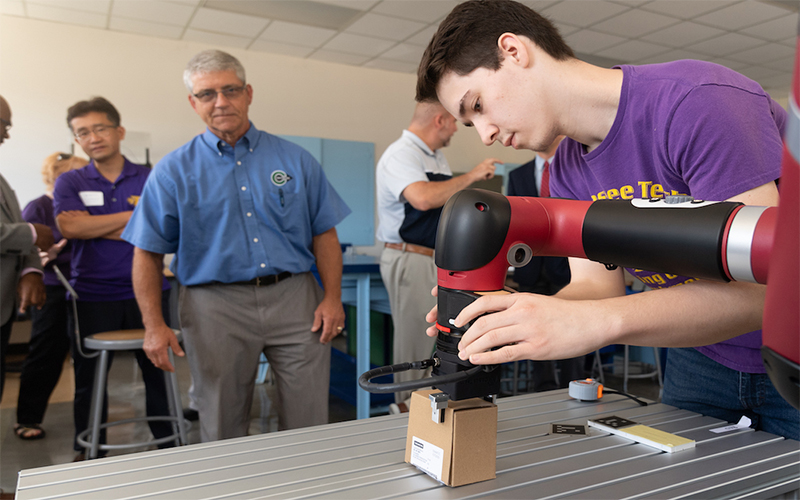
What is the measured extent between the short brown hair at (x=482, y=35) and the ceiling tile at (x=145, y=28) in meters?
5.26

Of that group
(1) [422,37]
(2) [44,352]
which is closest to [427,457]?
(2) [44,352]

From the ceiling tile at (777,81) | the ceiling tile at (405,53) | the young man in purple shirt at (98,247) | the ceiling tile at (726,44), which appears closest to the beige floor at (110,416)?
the young man in purple shirt at (98,247)

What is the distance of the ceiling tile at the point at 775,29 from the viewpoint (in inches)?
201

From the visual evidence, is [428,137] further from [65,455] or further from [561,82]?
[65,455]

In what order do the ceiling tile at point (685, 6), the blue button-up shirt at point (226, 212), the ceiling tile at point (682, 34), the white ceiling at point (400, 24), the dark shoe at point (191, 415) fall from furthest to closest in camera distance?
the ceiling tile at point (682, 34) < the white ceiling at point (400, 24) < the ceiling tile at point (685, 6) < the dark shoe at point (191, 415) < the blue button-up shirt at point (226, 212)

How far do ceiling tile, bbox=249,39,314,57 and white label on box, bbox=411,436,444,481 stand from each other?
19.0 feet

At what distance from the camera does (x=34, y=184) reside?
5.19m

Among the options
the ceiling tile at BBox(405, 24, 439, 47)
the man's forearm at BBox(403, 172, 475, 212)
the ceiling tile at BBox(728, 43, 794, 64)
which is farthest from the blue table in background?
the ceiling tile at BBox(728, 43, 794, 64)

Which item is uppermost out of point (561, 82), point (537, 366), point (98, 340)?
point (561, 82)

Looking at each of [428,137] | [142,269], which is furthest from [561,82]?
[428,137]

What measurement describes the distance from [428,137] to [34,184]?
433 centimetres

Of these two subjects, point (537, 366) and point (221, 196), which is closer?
point (221, 196)

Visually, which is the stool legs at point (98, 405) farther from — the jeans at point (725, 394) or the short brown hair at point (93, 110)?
the jeans at point (725, 394)

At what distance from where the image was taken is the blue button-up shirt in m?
1.94
